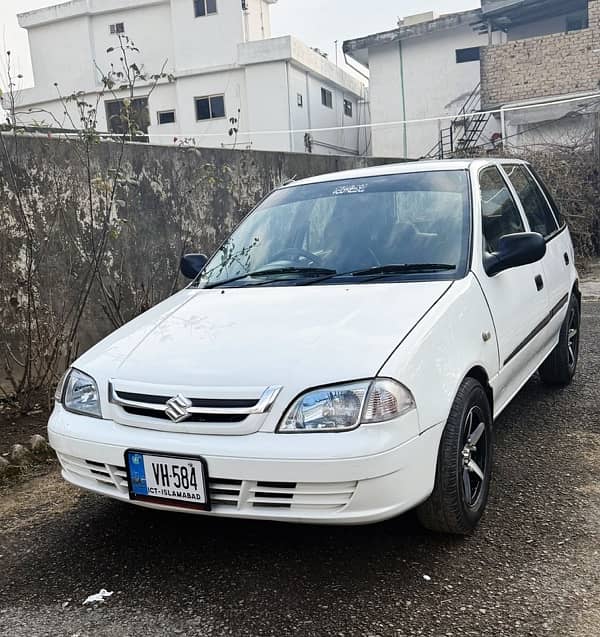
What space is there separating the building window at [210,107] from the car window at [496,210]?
2010 centimetres

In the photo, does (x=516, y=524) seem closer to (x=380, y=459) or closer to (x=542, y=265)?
(x=380, y=459)

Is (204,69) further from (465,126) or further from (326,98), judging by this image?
(465,126)

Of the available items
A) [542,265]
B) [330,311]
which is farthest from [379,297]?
[542,265]

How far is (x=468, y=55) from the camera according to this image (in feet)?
68.4

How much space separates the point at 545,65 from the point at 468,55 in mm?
3880

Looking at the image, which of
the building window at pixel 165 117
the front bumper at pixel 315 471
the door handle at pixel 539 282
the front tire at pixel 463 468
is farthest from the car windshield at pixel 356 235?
the building window at pixel 165 117

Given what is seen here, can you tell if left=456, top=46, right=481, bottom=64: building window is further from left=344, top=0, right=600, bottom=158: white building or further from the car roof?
the car roof

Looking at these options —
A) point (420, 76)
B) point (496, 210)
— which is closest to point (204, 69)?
point (420, 76)

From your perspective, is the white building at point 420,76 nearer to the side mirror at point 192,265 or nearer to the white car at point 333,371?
the side mirror at point 192,265

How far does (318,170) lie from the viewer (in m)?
9.14

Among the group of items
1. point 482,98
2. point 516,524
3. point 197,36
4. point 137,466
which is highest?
point 197,36

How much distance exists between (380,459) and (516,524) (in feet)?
3.34

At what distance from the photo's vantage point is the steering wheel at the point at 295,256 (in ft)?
11.5

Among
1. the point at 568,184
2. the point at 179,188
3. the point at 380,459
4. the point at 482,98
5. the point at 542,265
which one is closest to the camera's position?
the point at 380,459
